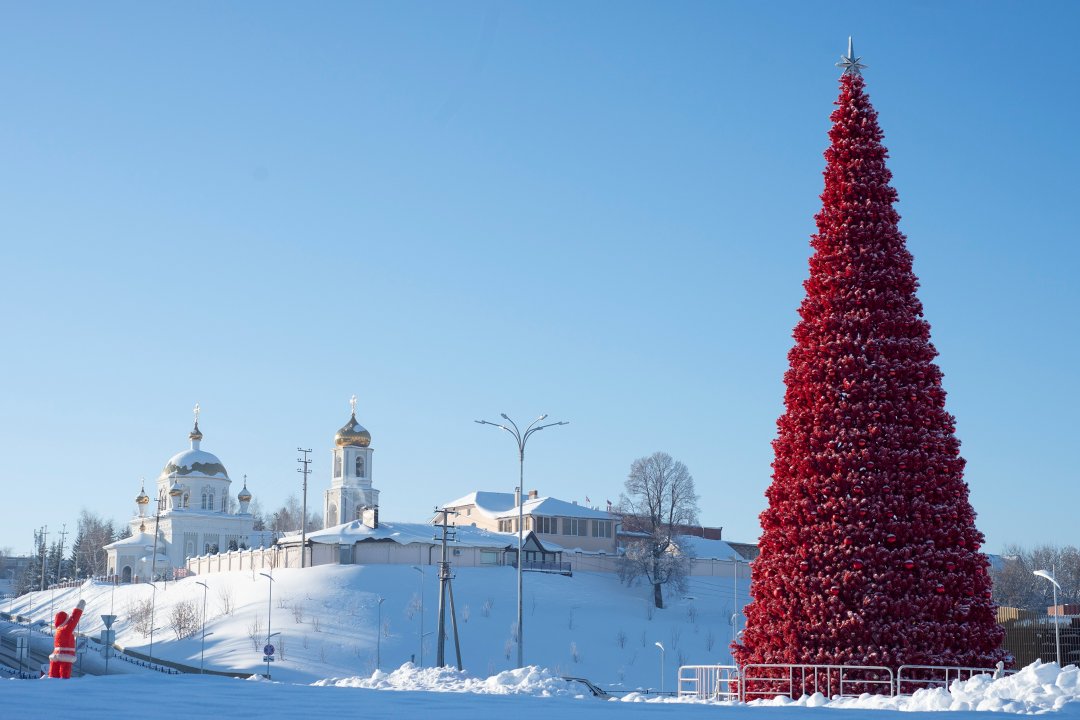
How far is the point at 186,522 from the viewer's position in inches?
4614

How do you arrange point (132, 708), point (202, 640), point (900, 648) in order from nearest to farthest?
1. point (132, 708)
2. point (900, 648)
3. point (202, 640)

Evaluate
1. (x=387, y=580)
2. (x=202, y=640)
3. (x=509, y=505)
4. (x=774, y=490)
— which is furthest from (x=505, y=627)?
(x=774, y=490)

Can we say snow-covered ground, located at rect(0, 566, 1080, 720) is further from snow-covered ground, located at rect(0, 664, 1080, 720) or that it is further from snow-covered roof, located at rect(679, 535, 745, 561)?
snow-covered roof, located at rect(679, 535, 745, 561)

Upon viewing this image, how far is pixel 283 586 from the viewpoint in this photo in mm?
75500

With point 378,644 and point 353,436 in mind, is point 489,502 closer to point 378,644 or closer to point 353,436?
point 353,436

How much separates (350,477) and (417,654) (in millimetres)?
46629

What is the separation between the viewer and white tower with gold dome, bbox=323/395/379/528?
10606 cm

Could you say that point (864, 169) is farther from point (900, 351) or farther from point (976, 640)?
point (976, 640)

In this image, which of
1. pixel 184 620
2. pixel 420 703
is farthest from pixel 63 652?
pixel 184 620

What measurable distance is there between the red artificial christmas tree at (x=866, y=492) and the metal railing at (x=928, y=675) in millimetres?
186

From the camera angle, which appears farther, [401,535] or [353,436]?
[353,436]

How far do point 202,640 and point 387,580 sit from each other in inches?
531

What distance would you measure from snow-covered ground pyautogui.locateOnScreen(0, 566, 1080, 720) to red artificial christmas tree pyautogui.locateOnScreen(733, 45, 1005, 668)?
2380 millimetres

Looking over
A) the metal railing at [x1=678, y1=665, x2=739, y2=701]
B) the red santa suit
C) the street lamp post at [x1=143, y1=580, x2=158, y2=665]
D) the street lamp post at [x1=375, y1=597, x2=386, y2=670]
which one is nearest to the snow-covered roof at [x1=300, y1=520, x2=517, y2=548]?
the street lamp post at [x1=143, y1=580, x2=158, y2=665]
